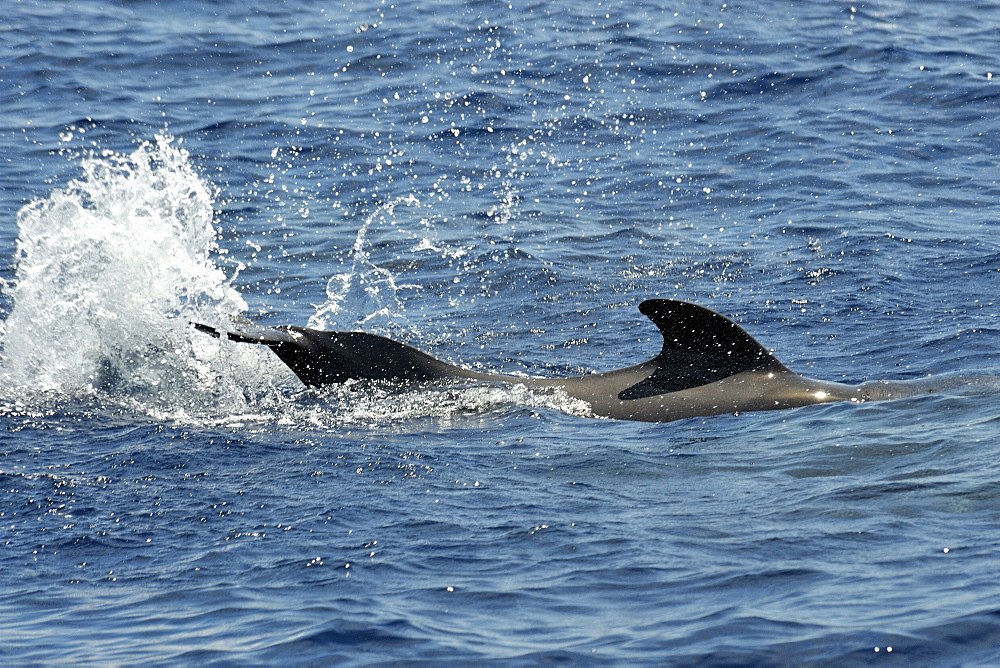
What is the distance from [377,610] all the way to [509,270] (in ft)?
26.5

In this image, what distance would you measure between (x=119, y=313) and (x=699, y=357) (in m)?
4.74

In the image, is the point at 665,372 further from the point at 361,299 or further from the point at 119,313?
the point at 361,299

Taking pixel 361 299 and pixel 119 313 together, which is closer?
pixel 119 313

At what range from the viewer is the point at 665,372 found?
9195 millimetres

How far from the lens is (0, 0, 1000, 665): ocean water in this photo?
585cm

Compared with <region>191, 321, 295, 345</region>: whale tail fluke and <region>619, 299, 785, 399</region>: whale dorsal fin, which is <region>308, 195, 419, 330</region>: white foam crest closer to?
<region>191, 321, 295, 345</region>: whale tail fluke

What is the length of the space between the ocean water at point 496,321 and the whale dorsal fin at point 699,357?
0.54 m

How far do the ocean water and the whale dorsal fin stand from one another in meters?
0.54

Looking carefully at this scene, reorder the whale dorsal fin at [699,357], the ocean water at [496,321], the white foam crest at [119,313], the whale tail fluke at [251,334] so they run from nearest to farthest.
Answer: the ocean water at [496,321]
the whale tail fluke at [251,334]
the whale dorsal fin at [699,357]
the white foam crest at [119,313]

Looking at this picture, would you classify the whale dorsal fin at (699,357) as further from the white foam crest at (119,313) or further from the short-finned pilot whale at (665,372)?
the white foam crest at (119,313)

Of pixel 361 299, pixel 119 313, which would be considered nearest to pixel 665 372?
pixel 119 313

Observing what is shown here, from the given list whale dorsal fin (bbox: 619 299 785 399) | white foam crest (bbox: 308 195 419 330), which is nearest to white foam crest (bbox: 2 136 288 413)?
white foam crest (bbox: 308 195 419 330)

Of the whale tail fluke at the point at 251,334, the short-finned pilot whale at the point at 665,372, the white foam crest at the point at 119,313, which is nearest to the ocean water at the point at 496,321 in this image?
the white foam crest at the point at 119,313

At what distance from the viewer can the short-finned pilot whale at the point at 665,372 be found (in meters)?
8.88
